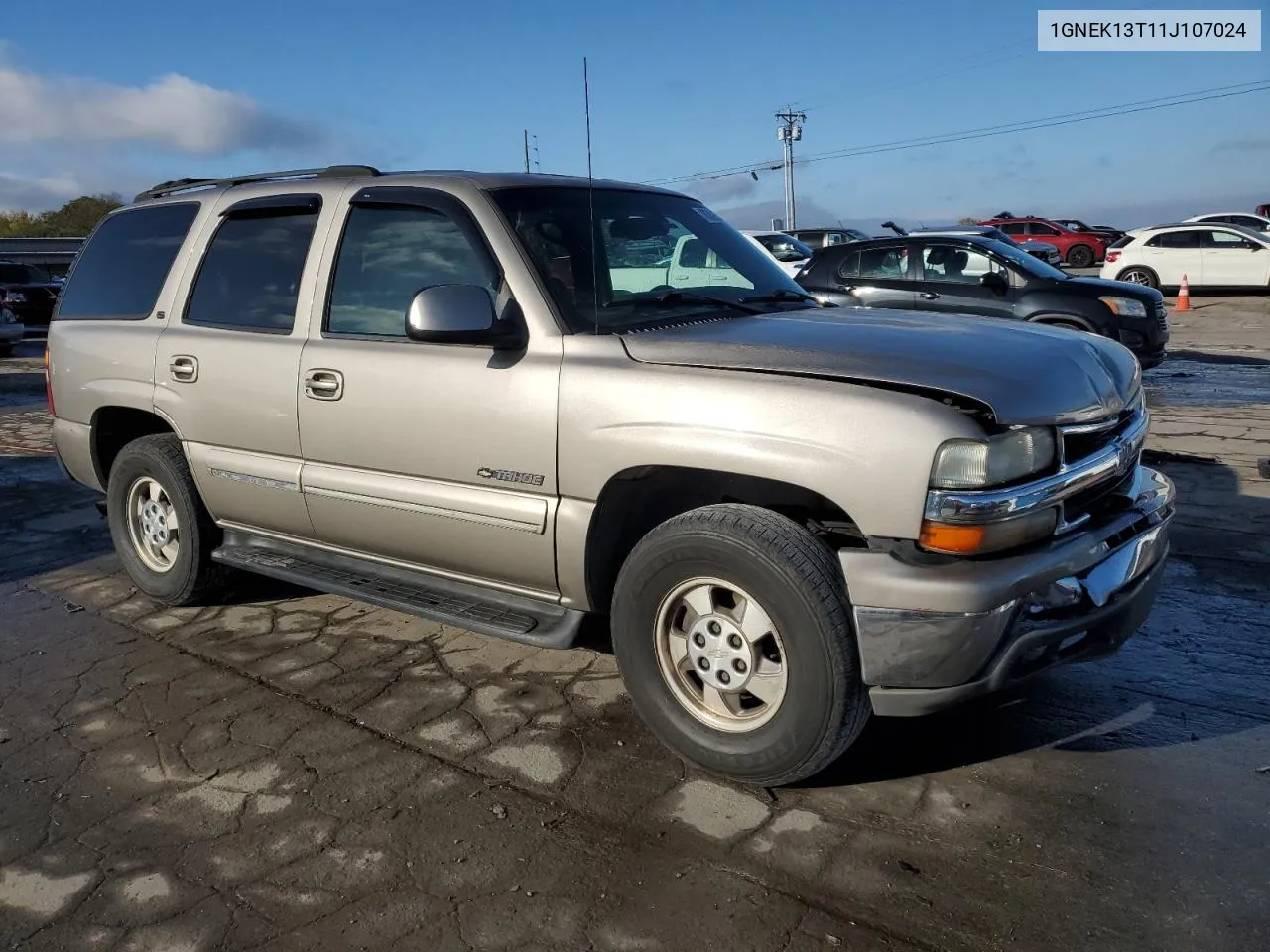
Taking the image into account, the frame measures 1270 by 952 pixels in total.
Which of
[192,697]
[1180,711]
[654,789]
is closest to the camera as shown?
[654,789]

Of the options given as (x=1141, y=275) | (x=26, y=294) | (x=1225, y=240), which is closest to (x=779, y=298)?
(x=1141, y=275)

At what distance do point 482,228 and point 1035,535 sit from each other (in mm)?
2121

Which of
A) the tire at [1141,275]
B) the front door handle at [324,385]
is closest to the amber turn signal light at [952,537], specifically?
the front door handle at [324,385]

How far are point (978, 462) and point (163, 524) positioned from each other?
3.90 m

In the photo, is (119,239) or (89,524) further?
(89,524)

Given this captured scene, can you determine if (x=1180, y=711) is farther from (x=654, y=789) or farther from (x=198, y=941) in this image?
(x=198, y=941)

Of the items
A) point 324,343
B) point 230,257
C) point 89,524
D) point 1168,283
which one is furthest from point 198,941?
point 1168,283

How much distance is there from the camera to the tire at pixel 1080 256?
32.0m

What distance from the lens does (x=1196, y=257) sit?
21.8 m

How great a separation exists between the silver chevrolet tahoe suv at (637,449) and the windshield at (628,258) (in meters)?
0.01

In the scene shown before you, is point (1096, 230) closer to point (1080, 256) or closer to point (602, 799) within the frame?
point (1080, 256)

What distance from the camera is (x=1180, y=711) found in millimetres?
3650

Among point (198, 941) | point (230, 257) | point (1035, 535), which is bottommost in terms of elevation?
point (198, 941)

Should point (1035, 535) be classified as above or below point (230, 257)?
below
